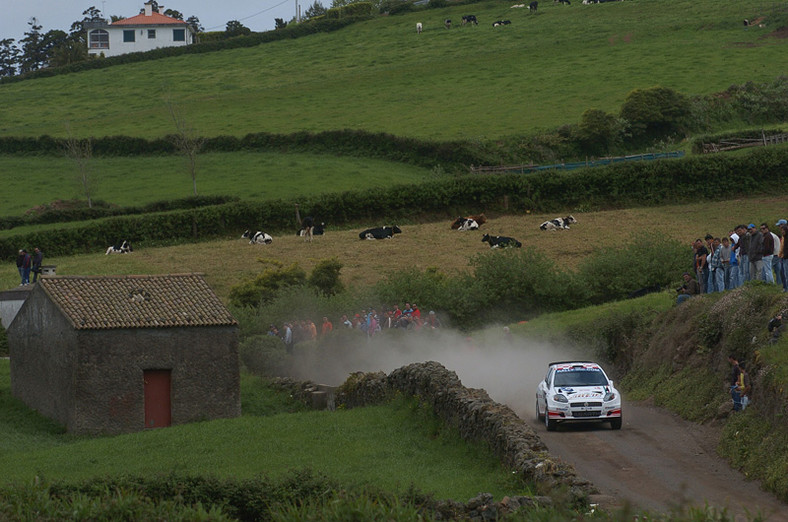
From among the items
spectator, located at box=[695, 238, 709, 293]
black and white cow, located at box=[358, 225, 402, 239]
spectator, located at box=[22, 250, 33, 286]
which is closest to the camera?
spectator, located at box=[695, 238, 709, 293]

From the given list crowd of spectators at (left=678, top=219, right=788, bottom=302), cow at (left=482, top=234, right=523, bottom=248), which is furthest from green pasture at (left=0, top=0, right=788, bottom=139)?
crowd of spectators at (left=678, top=219, right=788, bottom=302)

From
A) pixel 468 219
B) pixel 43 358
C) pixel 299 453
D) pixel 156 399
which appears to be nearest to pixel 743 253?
pixel 299 453

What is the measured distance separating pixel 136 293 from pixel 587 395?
17.4 meters

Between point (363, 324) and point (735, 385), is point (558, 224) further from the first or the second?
point (735, 385)

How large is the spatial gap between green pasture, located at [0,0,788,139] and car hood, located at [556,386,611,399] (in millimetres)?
55849

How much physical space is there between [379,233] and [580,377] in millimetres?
33039

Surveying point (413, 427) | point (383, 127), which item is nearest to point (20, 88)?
point (383, 127)

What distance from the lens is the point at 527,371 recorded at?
3753cm

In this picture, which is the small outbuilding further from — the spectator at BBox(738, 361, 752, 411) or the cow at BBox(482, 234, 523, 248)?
the cow at BBox(482, 234, 523, 248)

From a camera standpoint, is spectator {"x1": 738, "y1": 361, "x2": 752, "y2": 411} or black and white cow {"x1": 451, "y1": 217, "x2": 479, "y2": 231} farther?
black and white cow {"x1": 451, "y1": 217, "x2": 479, "y2": 231}

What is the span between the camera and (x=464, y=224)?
202 ft

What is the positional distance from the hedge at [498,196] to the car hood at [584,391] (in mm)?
39465

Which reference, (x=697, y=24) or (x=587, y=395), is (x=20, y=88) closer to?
(x=697, y=24)

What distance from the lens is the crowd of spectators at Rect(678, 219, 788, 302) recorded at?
1118 inches
